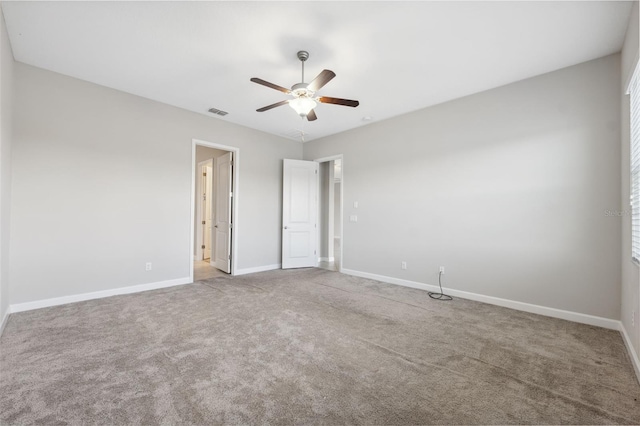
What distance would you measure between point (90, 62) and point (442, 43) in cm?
389

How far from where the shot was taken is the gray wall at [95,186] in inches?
127

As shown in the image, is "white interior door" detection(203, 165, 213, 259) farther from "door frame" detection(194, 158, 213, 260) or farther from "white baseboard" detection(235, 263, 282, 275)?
"white baseboard" detection(235, 263, 282, 275)

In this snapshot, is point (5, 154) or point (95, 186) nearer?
point (5, 154)

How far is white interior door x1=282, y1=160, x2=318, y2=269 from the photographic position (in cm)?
586

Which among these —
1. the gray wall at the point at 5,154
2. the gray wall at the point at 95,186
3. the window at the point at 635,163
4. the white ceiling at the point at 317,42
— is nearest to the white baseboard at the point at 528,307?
the window at the point at 635,163

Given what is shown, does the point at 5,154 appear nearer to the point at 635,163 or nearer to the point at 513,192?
the point at 513,192

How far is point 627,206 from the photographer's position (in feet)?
8.58

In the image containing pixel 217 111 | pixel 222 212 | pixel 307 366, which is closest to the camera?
pixel 307 366

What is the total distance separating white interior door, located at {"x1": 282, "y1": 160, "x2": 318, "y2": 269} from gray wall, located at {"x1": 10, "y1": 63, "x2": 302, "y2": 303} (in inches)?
62.5

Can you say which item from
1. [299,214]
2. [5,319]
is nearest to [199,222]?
[299,214]

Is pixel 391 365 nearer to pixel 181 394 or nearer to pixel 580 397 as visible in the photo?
pixel 580 397

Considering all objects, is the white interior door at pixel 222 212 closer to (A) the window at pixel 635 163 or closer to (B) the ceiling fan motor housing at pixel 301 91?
(B) the ceiling fan motor housing at pixel 301 91

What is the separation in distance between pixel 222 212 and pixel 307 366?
4.24 meters

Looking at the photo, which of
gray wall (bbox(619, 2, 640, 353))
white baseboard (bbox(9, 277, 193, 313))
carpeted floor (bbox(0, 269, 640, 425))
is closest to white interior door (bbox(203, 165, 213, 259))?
white baseboard (bbox(9, 277, 193, 313))
